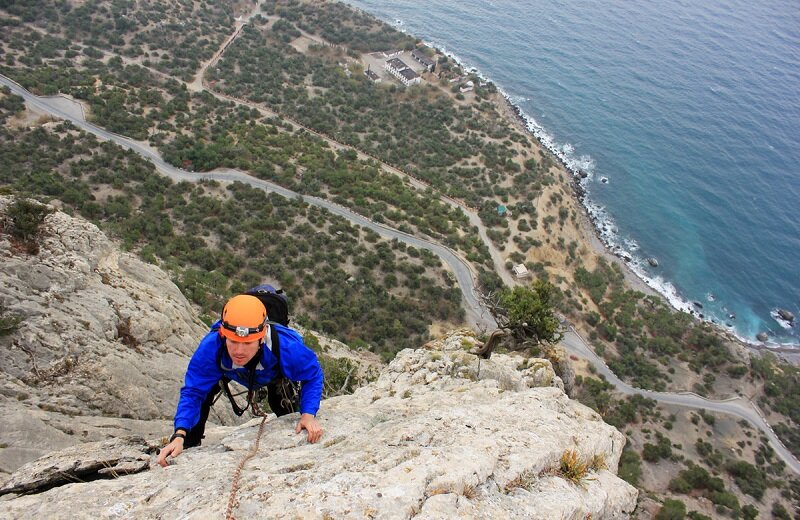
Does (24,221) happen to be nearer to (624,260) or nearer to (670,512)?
(670,512)

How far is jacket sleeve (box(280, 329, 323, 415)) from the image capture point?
283 inches

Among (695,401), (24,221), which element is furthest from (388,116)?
(24,221)

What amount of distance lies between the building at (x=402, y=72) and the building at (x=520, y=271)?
51467 mm

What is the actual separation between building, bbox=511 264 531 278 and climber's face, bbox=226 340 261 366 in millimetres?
52217

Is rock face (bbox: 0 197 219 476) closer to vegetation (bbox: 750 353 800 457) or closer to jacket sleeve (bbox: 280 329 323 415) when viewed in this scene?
jacket sleeve (bbox: 280 329 323 415)

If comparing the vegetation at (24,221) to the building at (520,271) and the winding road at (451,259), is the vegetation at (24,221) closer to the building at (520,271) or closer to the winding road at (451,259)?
the winding road at (451,259)

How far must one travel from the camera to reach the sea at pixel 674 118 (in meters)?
72.7

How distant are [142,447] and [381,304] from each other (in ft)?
111

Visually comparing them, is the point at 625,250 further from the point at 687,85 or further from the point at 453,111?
the point at 687,85

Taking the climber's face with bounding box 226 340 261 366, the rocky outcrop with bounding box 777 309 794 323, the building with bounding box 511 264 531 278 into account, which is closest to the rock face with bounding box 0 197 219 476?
the climber's face with bounding box 226 340 261 366

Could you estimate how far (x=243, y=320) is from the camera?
20.4 ft

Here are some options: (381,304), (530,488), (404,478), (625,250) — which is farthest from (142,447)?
(625,250)

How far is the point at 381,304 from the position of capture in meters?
41.8

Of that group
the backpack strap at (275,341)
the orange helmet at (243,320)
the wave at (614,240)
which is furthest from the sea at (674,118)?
the orange helmet at (243,320)
